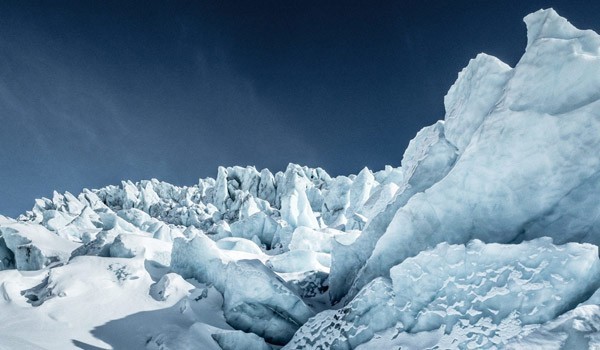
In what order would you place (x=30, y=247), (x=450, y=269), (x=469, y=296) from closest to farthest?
(x=469, y=296)
(x=450, y=269)
(x=30, y=247)

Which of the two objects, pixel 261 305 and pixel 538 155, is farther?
pixel 261 305

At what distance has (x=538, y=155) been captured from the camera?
574 cm

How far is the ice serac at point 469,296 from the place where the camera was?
4.62 m

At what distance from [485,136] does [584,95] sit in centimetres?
163

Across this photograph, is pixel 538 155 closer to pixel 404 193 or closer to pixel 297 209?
pixel 404 193

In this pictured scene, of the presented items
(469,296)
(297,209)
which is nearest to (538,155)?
(469,296)

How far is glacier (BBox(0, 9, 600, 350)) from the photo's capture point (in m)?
4.85

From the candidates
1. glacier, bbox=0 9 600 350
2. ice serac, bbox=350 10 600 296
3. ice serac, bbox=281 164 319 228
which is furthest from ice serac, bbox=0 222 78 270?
ice serac, bbox=281 164 319 228

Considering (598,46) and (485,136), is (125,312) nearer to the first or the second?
(485,136)

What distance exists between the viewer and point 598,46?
572 centimetres

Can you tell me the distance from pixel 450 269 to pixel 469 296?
1.64 ft

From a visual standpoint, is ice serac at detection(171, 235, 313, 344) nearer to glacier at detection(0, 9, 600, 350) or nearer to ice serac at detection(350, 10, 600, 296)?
glacier at detection(0, 9, 600, 350)

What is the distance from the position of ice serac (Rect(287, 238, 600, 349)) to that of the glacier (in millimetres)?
20

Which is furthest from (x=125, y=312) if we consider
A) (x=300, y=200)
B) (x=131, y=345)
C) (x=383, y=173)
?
(x=383, y=173)
